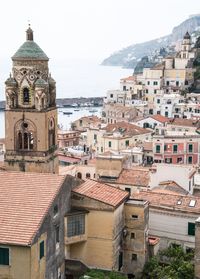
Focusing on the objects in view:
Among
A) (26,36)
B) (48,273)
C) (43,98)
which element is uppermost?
(26,36)

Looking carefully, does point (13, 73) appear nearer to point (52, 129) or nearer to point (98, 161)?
point (52, 129)

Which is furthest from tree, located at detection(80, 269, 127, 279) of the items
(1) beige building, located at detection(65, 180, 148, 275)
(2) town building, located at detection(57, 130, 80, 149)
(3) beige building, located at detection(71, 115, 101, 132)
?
(3) beige building, located at detection(71, 115, 101, 132)

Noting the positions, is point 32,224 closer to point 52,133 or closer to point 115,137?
point 52,133

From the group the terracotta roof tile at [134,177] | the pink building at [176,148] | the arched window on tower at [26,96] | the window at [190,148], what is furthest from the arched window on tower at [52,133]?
the window at [190,148]

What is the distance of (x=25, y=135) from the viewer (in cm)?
3791

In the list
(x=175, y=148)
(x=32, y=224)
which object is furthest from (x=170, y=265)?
(x=175, y=148)

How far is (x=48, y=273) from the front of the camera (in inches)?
1041

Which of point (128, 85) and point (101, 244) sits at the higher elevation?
point (128, 85)

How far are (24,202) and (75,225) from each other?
4224 mm

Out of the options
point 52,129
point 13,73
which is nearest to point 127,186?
point 52,129

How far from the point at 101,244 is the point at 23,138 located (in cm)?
1104

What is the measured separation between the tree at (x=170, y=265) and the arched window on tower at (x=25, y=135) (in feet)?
36.9

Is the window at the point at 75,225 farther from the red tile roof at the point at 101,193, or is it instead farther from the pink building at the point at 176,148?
the pink building at the point at 176,148

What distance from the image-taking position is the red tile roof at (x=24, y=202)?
80.7 feet
